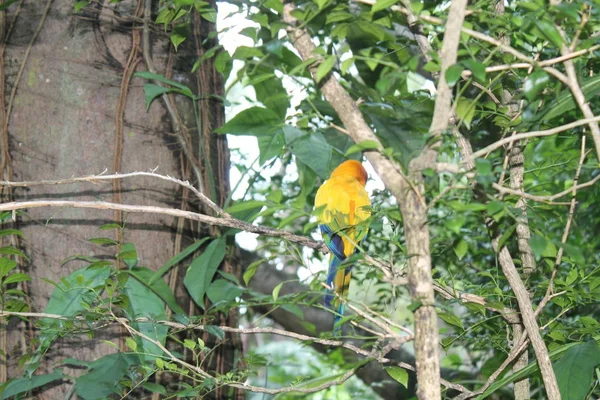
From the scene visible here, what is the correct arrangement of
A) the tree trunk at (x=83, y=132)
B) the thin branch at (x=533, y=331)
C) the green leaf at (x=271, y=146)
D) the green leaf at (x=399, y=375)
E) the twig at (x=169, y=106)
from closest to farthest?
the thin branch at (x=533, y=331) → the green leaf at (x=399, y=375) → the green leaf at (x=271, y=146) → the tree trunk at (x=83, y=132) → the twig at (x=169, y=106)

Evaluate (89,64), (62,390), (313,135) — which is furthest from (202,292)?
A: (89,64)

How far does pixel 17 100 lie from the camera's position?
216 centimetres

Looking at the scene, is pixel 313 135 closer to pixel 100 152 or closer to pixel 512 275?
pixel 512 275

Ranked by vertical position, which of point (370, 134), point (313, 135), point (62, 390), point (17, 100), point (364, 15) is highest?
point (17, 100)

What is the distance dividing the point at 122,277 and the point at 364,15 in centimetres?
90

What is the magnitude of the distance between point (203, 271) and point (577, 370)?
99 centimetres

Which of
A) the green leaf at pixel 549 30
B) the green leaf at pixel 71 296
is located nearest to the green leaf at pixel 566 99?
the green leaf at pixel 549 30

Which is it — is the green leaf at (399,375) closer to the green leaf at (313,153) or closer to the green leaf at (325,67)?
the green leaf at (313,153)

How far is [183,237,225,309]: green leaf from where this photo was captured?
189cm

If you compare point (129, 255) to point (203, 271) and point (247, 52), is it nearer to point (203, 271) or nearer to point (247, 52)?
point (203, 271)

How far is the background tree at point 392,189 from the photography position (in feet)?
3.39

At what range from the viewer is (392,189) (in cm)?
106

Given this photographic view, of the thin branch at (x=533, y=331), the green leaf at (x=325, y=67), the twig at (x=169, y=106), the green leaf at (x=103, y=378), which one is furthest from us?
the twig at (x=169, y=106)

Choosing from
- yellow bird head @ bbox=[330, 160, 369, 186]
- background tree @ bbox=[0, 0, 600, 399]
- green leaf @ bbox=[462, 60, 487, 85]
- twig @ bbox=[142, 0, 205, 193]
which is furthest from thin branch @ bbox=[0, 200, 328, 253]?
yellow bird head @ bbox=[330, 160, 369, 186]
